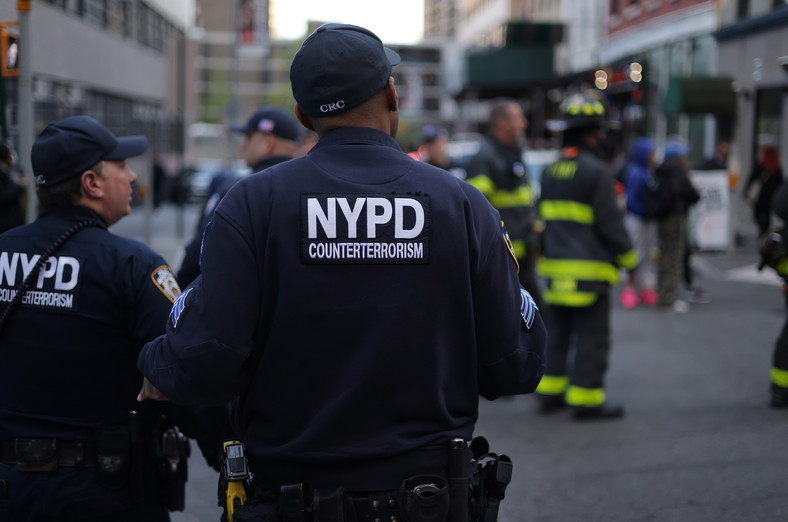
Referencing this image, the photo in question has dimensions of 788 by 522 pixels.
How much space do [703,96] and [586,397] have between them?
14520mm

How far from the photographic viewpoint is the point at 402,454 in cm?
238

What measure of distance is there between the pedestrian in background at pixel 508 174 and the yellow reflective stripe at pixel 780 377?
1.87 m

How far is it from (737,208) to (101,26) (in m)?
12.9

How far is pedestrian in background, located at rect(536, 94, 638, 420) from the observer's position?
6895mm

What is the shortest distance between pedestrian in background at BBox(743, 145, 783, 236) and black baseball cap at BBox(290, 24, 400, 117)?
14.6m

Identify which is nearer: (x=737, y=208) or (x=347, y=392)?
(x=347, y=392)

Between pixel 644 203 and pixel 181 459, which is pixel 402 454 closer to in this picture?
pixel 181 459

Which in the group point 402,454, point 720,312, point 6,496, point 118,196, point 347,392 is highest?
point 118,196

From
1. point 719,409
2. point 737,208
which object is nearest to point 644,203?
point 719,409

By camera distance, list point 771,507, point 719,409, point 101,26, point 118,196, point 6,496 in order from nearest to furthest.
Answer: point 6,496 < point 118,196 < point 771,507 < point 719,409 < point 101,26

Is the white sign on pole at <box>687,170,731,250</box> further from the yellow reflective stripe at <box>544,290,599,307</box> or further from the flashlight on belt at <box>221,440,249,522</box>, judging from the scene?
the flashlight on belt at <box>221,440,249,522</box>

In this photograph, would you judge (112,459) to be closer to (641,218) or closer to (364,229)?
(364,229)

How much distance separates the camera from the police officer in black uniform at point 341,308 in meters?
2.32

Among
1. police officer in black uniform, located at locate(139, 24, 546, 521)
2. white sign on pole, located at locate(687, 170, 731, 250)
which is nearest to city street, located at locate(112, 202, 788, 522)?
police officer in black uniform, located at locate(139, 24, 546, 521)
